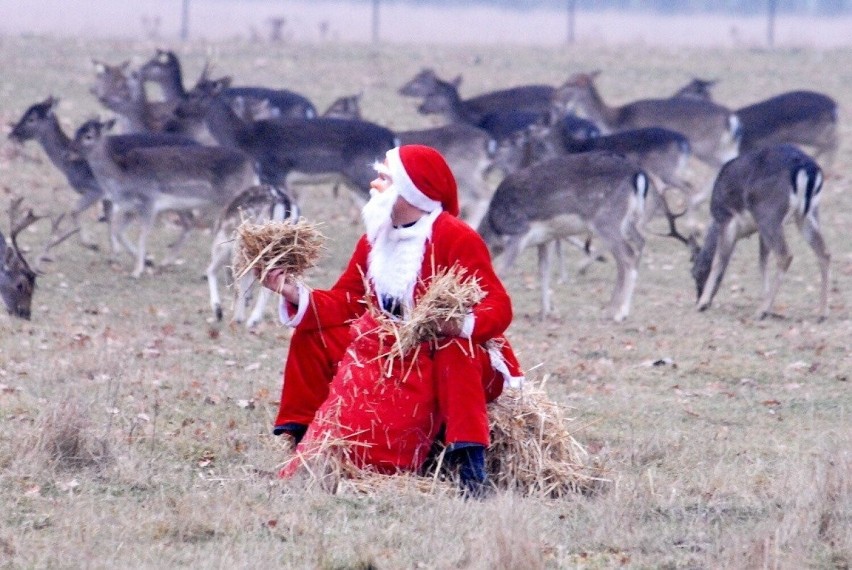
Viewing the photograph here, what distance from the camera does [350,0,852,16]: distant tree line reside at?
60781 mm

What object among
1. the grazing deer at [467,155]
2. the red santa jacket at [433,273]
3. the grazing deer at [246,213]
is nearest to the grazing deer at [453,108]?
the grazing deer at [467,155]

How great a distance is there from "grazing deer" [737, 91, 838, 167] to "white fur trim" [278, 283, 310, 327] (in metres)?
13.1

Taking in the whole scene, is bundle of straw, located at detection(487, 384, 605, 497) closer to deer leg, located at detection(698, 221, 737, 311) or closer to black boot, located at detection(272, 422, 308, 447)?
black boot, located at detection(272, 422, 308, 447)

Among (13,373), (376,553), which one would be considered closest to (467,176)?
(13,373)

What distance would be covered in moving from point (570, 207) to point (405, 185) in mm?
6399

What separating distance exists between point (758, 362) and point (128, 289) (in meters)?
5.32

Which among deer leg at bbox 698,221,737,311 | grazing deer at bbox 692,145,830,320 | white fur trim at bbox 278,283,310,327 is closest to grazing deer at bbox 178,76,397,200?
grazing deer at bbox 692,145,830,320

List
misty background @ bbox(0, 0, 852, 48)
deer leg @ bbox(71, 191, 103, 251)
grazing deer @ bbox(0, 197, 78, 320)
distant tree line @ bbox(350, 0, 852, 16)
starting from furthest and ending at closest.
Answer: distant tree line @ bbox(350, 0, 852, 16)
misty background @ bbox(0, 0, 852, 48)
deer leg @ bbox(71, 191, 103, 251)
grazing deer @ bbox(0, 197, 78, 320)

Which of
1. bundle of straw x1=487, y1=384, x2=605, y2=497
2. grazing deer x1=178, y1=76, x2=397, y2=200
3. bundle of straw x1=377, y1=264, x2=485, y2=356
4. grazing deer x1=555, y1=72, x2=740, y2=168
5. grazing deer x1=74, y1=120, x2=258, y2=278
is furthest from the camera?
grazing deer x1=555, y1=72, x2=740, y2=168

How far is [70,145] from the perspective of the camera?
47.7ft

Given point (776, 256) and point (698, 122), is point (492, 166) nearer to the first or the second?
point (698, 122)

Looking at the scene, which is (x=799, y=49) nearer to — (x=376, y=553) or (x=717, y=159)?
(x=717, y=159)

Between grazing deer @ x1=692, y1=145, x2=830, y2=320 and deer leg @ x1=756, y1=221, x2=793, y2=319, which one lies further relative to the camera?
grazing deer @ x1=692, y1=145, x2=830, y2=320

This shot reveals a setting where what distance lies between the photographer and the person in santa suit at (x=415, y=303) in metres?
5.84
